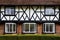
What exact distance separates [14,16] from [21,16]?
2.73 ft

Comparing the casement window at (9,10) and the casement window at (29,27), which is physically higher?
the casement window at (9,10)

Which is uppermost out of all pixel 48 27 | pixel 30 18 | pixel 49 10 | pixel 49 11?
pixel 49 10

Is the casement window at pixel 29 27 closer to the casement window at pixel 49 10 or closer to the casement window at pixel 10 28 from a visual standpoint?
the casement window at pixel 10 28

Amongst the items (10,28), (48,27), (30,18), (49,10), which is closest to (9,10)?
(10,28)

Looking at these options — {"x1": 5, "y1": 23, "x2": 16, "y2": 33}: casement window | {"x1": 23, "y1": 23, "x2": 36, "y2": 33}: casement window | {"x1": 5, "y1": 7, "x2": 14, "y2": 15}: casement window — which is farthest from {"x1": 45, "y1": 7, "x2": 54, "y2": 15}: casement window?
{"x1": 5, "y1": 23, "x2": 16, "y2": 33}: casement window

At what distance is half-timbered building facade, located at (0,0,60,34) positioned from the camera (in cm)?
2448

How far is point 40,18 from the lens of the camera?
80.2 ft

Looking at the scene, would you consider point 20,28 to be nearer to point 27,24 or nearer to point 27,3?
point 27,24

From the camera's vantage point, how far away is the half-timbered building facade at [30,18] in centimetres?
2448

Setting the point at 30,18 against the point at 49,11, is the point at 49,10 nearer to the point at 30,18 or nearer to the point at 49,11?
the point at 49,11

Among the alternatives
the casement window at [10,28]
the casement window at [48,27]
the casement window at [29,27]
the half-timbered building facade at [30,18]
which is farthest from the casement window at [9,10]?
the casement window at [48,27]

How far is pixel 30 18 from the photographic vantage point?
2450 cm

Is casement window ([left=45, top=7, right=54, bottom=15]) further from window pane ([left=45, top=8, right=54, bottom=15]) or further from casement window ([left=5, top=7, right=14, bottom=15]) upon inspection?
casement window ([left=5, top=7, right=14, bottom=15])

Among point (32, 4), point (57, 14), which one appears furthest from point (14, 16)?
point (57, 14)
